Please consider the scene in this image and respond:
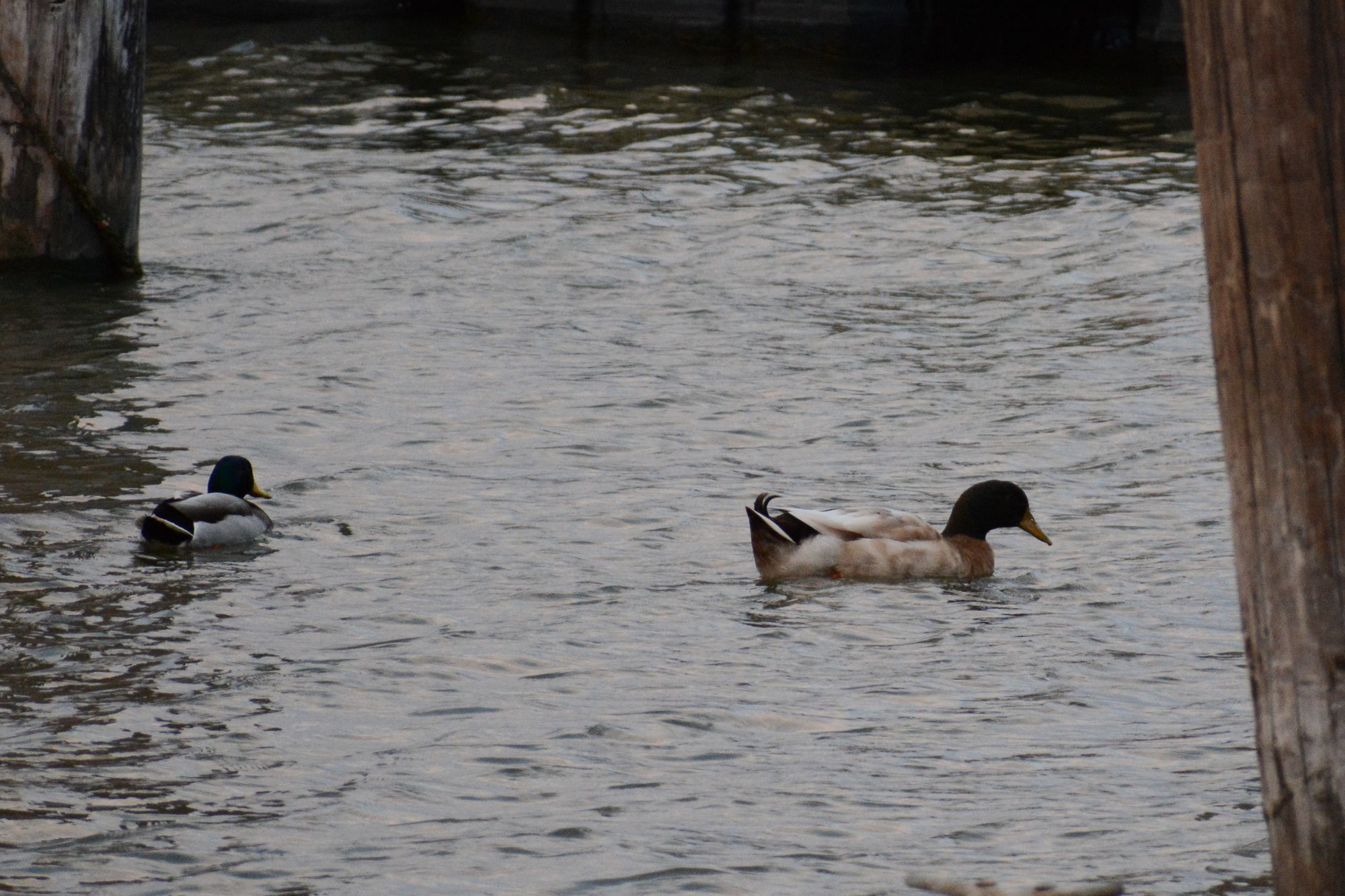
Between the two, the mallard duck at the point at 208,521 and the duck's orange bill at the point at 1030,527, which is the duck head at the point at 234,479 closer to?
the mallard duck at the point at 208,521

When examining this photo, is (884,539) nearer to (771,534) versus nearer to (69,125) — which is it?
(771,534)

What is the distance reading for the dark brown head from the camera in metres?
9.14

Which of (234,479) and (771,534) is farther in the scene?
(234,479)

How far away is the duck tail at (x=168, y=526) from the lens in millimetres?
8758

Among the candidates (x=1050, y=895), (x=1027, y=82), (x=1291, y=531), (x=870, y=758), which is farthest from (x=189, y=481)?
(x=1027, y=82)

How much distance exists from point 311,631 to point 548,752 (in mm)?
1681

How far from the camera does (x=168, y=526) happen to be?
28.7ft

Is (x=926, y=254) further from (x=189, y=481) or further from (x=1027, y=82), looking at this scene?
(x=1027, y=82)

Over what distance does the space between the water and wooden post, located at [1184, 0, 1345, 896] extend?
1.23 metres

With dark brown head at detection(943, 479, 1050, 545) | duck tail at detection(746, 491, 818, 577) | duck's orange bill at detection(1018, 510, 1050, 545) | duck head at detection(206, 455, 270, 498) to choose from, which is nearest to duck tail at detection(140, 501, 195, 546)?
duck head at detection(206, 455, 270, 498)

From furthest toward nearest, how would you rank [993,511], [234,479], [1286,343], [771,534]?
[234,479] → [993,511] → [771,534] → [1286,343]

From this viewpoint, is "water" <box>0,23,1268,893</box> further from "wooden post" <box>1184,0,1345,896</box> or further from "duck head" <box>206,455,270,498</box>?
"wooden post" <box>1184,0,1345,896</box>

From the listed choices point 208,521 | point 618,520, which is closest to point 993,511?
point 618,520

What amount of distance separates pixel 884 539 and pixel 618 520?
1.34 meters
